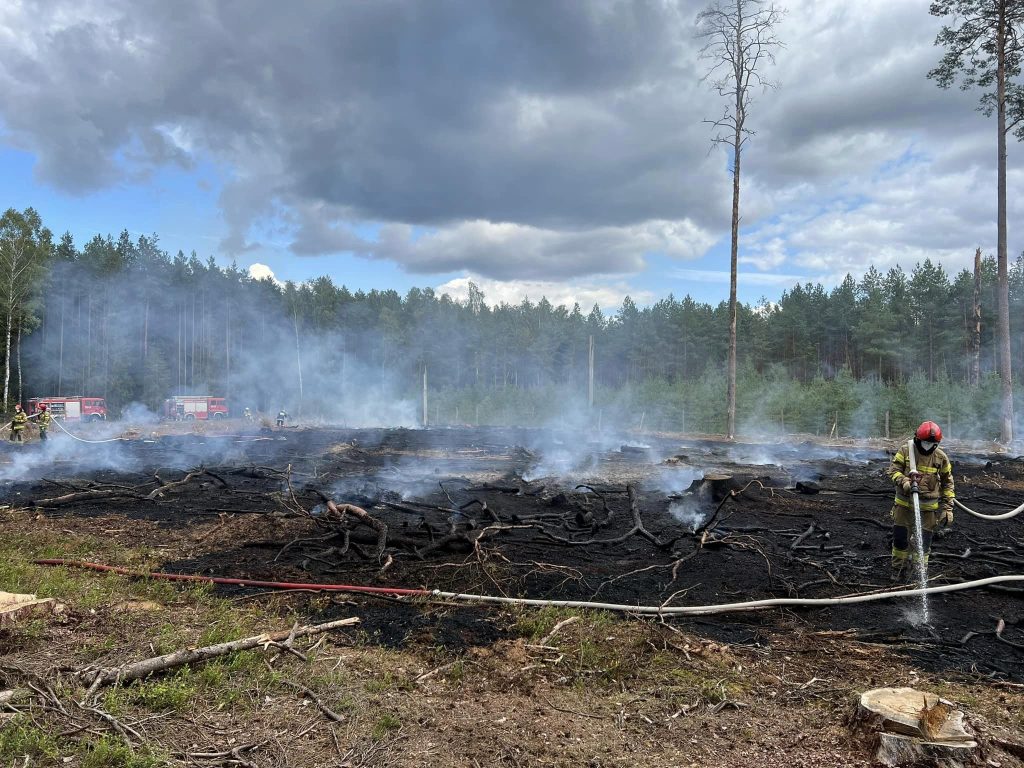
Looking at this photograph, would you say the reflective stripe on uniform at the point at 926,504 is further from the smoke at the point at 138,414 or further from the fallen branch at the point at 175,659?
the smoke at the point at 138,414

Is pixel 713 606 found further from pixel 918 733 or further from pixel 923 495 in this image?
pixel 923 495

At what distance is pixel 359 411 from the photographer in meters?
45.3

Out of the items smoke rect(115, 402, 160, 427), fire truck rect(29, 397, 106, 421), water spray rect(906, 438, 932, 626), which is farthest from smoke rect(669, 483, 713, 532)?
smoke rect(115, 402, 160, 427)

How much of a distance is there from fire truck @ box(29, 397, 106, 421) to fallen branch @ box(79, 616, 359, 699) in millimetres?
32513

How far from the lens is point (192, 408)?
129 feet

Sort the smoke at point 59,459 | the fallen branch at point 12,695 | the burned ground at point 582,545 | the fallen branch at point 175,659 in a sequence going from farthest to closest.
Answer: the smoke at point 59,459 → the burned ground at point 582,545 → the fallen branch at point 175,659 → the fallen branch at point 12,695

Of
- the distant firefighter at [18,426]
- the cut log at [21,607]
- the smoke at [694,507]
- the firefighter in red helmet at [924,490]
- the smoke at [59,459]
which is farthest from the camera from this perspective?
the distant firefighter at [18,426]

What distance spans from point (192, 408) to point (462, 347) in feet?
87.3

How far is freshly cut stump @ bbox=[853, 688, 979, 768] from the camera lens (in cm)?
303

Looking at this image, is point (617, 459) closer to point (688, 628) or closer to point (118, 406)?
point (688, 628)

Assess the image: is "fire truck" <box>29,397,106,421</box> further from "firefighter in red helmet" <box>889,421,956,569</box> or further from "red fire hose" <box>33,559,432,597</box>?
"firefighter in red helmet" <box>889,421,956,569</box>

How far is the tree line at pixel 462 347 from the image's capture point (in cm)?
3038

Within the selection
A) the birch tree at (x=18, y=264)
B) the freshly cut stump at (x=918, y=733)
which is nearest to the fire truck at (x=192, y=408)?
the birch tree at (x=18, y=264)

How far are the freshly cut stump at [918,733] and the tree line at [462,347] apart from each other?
2671cm
